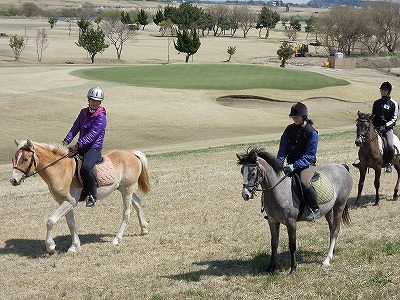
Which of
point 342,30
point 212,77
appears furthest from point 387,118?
point 342,30

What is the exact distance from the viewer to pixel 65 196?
1257 centimetres

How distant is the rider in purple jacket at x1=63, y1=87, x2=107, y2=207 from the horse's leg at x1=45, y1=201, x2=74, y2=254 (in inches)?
19.8

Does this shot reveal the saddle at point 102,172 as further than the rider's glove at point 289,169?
Yes

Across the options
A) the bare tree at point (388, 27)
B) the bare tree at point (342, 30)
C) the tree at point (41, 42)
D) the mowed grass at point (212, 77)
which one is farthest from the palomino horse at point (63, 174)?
the bare tree at point (388, 27)

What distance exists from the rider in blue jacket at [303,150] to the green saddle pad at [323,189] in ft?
0.56

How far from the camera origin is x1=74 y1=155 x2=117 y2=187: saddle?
12.7m

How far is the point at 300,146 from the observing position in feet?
34.1

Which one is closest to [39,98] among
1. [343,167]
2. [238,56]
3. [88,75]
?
[88,75]

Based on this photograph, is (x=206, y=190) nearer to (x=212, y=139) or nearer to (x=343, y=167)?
(x=343, y=167)

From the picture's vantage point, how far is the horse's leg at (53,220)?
1232cm

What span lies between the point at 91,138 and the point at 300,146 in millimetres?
4632

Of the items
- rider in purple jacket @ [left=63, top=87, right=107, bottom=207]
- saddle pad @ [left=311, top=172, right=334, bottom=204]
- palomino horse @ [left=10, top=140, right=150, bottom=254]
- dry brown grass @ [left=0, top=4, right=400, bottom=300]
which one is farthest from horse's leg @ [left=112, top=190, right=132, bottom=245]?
saddle pad @ [left=311, top=172, right=334, bottom=204]

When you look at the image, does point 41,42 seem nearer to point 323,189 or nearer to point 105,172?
point 105,172

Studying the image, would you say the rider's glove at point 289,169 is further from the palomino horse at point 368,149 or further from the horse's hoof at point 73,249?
the palomino horse at point 368,149
